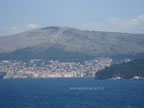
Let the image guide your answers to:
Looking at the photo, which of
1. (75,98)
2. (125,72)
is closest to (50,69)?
(125,72)

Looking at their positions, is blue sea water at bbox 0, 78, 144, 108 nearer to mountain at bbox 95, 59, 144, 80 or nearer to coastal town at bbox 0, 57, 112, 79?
mountain at bbox 95, 59, 144, 80

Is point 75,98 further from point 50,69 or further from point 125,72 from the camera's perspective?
point 50,69

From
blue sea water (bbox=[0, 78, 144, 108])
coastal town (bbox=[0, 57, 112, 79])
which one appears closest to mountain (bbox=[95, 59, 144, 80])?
coastal town (bbox=[0, 57, 112, 79])

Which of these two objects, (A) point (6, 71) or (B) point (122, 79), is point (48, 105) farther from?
(A) point (6, 71)

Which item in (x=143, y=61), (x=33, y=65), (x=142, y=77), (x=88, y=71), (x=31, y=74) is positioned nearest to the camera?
(x=142, y=77)

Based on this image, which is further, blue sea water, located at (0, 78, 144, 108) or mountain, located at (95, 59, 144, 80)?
mountain, located at (95, 59, 144, 80)

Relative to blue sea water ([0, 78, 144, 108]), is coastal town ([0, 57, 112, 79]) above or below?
below

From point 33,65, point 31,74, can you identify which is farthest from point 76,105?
point 33,65
